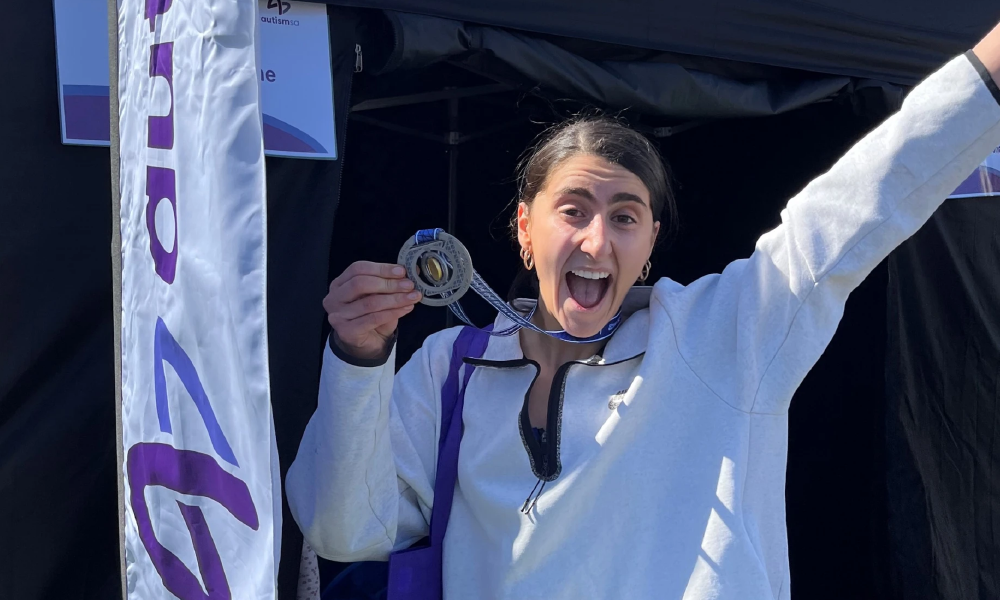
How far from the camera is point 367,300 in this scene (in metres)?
1.27

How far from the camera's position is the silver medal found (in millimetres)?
1278

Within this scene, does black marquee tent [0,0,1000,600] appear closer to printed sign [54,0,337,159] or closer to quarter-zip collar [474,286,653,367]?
printed sign [54,0,337,159]

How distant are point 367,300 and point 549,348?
50 centimetres

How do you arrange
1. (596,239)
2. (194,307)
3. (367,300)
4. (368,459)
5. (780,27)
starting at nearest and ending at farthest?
(194,307), (367,300), (368,459), (596,239), (780,27)

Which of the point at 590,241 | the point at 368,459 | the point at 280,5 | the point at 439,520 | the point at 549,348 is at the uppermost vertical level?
the point at 280,5

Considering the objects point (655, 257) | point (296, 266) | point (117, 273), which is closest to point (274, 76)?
point (296, 266)

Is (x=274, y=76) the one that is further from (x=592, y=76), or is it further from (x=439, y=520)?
(x=439, y=520)

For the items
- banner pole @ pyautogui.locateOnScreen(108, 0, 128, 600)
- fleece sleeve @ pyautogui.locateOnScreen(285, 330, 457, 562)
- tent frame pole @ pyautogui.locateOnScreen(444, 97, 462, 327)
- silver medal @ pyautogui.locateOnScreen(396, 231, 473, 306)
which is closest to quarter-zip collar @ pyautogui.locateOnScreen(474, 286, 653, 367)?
fleece sleeve @ pyautogui.locateOnScreen(285, 330, 457, 562)

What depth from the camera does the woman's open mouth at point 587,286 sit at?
1568 mm

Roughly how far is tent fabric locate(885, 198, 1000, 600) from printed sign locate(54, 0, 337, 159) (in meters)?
1.64

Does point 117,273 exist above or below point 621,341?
above

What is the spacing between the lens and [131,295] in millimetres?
1250

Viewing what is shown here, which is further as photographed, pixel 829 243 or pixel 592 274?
pixel 592 274

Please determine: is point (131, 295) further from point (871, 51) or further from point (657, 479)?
point (871, 51)
